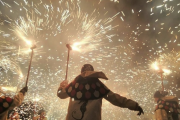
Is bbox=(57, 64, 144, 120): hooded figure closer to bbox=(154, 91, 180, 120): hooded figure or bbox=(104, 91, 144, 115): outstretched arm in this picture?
bbox=(104, 91, 144, 115): outstretched arm

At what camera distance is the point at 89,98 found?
272cm

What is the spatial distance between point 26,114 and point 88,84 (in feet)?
47.3

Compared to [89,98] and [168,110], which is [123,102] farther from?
[168,110]

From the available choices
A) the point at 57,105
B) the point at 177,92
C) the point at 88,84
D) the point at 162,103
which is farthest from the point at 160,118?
the point at 57,105

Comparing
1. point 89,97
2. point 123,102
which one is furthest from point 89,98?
point 123,102

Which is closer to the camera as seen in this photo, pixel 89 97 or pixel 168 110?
pixel 89 97

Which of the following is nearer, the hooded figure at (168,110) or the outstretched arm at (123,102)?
the outstretched arm at (123,102)

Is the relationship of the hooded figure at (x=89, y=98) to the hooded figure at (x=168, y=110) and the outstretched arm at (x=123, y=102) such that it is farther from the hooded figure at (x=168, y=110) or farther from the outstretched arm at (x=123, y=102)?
the hooded figure at (x=168, y=110)

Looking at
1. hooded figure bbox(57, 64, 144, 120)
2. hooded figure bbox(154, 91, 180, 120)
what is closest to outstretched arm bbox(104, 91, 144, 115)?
hooded figure bbox(57, 64, 144, 120)

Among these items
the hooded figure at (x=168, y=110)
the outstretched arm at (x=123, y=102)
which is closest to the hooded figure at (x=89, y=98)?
the outstretched arm at (x=123, y=102)

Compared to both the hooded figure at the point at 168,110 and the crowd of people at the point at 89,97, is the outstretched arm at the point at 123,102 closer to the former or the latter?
the crowd of people at the point at 89,97

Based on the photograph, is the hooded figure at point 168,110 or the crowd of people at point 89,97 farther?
the hooded figure at point 168,110

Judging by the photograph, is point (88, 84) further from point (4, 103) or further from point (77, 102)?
point (4, 103)

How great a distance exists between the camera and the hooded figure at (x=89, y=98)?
8.53ft
